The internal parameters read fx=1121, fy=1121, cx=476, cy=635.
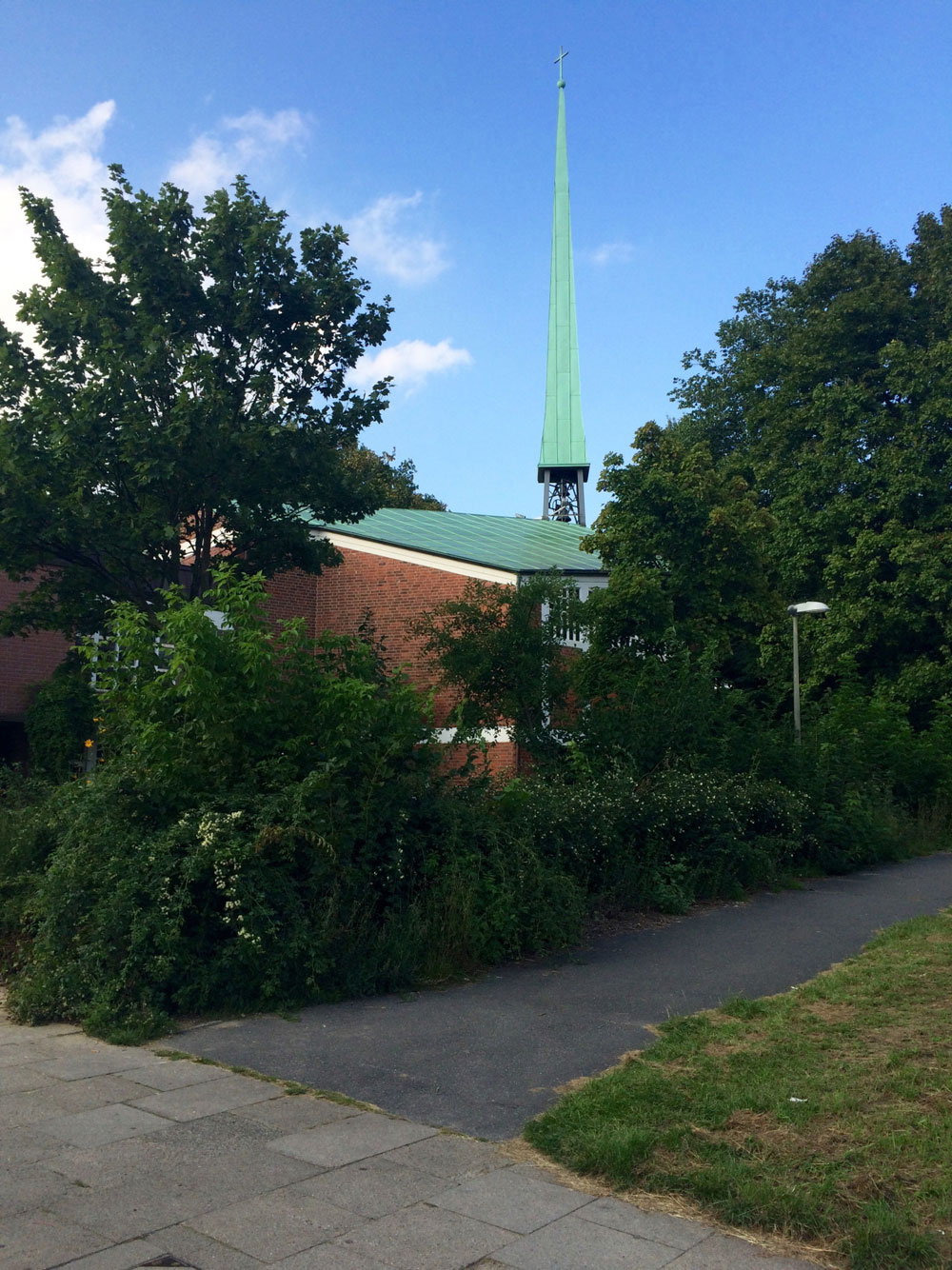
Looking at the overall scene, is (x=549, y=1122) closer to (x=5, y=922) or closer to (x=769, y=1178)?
(x=769, y=1178)

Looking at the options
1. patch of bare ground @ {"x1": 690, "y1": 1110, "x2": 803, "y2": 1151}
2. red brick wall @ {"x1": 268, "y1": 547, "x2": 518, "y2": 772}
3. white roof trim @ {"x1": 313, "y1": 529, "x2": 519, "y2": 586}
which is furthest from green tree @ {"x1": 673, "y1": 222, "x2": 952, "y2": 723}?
patch of bare ground @ {"x1": 690, "y1": 1110, "x2": 803, "y2": 1151}

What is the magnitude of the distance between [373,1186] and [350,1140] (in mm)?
551

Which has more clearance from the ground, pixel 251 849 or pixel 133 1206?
pixel 251 849

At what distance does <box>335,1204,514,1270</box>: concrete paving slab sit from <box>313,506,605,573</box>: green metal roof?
66.3 ft

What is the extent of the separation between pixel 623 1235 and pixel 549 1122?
3.45 feet

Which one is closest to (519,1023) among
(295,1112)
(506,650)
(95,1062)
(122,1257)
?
(295,1112)

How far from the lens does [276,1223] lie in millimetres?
4039

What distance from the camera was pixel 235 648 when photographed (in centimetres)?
862

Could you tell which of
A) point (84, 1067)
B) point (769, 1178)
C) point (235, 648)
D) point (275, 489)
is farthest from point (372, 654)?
point (275, 489)

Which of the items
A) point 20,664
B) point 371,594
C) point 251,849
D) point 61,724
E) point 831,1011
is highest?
point 371,594

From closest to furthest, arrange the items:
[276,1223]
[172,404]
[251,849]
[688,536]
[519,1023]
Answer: [276,1223], [519,1023], [251,849], [172,404], [688,536]

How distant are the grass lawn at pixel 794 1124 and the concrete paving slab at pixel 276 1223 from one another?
1.05 meters

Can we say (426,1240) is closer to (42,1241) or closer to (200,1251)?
(200,1251)

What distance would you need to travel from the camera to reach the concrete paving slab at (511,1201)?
4082 millimetres
